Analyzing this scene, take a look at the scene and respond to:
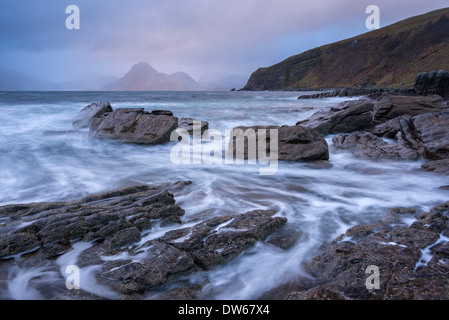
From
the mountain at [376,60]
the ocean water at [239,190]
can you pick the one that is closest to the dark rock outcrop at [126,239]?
the ocean water at [239,190]

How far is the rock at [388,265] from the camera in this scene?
2.11 meters

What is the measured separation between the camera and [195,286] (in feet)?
8.12

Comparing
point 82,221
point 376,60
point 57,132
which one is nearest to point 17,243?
point 82,221

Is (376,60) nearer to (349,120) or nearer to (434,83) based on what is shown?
(434,83)

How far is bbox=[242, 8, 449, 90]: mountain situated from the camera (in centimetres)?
6533

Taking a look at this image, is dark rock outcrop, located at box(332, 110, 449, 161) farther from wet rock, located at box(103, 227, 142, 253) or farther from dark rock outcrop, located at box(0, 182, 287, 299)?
wet rock, located at box(103, 227, 142, 253)

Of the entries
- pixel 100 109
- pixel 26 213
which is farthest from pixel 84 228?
pixel 100 109

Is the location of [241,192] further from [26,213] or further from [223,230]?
[26,213]

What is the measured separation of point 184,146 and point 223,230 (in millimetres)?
6566

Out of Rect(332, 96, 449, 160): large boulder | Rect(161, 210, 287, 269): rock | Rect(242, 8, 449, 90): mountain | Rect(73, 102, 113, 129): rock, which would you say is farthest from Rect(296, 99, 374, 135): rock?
Rect(242, 8, 449, 90): mountain

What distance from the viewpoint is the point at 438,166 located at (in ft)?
19.1

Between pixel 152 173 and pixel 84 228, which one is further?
pixel 152 173

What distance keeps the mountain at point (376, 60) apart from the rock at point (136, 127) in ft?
192

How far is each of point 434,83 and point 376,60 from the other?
6639 cm
